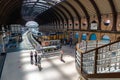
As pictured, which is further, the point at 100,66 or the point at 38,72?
the point at 38,72

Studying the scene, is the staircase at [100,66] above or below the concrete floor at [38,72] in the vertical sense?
above

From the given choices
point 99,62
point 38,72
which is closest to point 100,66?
point 99,62

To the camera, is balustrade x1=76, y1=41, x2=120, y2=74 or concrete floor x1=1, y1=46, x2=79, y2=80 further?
concrete floor x1=1, y1=46, x2=79, y2=80

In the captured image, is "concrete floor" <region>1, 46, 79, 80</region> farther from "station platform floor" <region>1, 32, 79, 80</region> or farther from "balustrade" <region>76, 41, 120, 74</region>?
"balustrade" <region>76, 41, 120, 74</region>

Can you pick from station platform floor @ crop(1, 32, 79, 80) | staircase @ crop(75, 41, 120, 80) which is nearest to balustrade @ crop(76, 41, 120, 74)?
staircase @ crop(75, 41, 120, 80)

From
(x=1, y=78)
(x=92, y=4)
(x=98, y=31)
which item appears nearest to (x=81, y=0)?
(x=92, y=4)

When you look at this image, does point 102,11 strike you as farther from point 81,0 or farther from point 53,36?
point 53,36

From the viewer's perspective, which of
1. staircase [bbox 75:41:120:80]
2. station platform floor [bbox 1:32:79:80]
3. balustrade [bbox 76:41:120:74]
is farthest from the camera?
station platform floor [bbox 1:32:79:80]

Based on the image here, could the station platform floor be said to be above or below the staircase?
below

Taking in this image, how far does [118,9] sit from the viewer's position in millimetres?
14836

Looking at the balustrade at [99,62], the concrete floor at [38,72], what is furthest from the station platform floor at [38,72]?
the balustrade at [99,62]

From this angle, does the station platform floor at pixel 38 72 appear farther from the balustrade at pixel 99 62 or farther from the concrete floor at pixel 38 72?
the balustrade at pixel 99 62

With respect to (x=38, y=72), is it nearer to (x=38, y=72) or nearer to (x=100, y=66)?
(x=38, y=72)

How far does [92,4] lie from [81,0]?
1975 millimetres
